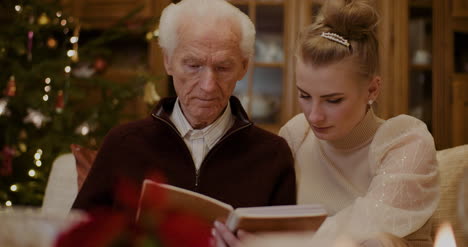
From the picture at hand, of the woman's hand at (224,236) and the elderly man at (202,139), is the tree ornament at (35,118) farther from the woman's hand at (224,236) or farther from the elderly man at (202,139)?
the woman's hand at (224,236)

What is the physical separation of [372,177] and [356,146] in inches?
4.1

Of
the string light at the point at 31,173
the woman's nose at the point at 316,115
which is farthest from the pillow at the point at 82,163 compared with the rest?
the string light at the point at 31,173

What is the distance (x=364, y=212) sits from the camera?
146 centimetres

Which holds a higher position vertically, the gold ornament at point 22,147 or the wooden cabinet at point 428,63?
the wooden cabinet at point 428,63

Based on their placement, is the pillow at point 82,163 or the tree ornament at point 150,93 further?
the tree ornament at point 150,93

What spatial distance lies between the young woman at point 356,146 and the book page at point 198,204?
0.37 m

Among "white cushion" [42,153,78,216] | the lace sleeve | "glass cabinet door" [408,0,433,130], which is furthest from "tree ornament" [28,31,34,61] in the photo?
"glass cabinet door" [408,0,433,130]

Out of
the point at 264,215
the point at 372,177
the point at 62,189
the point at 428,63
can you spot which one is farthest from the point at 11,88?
the point at 428,63

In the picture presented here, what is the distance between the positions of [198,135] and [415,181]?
624 millimetres

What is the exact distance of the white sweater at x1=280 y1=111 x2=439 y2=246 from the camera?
1.47 meters

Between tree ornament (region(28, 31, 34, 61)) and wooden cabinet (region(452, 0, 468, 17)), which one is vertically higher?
wooden cabinet (region(452, 0, 468, 17))

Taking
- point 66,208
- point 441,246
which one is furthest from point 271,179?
point 441,246

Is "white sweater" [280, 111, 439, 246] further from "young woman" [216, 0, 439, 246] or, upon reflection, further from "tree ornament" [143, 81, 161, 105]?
"tree ornament" [143, 81, 161, 105]

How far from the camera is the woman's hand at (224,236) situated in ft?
3.58
